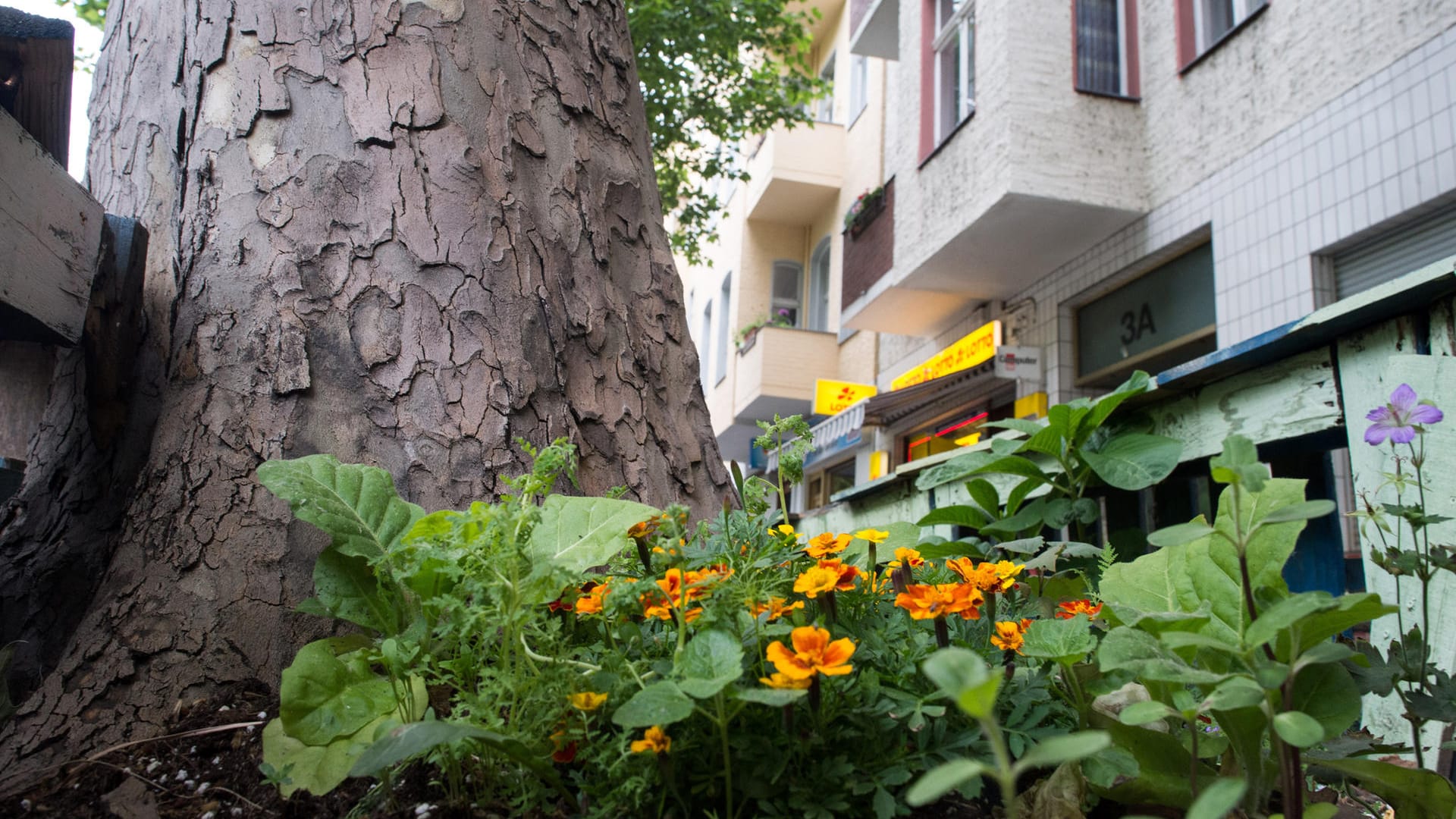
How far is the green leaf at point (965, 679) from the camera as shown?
0.63 m

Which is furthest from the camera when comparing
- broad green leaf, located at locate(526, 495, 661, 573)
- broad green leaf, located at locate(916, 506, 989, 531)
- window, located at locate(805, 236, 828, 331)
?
window, located at locate(805, 236, 828, 331)

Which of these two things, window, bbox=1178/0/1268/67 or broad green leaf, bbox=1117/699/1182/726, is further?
window, bbox=1178/0/1268/67

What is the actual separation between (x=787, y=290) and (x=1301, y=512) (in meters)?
18.5

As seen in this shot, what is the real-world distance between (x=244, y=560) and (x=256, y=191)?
80cm

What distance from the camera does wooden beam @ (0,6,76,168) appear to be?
1.87 m

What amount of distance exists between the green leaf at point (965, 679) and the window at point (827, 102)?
1746 centimetres

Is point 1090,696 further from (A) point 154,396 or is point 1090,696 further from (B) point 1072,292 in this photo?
(B) point 1072,292

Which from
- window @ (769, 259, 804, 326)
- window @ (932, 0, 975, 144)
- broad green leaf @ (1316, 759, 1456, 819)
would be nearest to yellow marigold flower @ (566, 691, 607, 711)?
broad green leaf @ (1316, 759, 1456, 819)

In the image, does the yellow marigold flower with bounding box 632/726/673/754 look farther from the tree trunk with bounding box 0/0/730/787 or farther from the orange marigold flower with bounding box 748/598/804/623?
the tree trunk with bounding box 0/0/730/787

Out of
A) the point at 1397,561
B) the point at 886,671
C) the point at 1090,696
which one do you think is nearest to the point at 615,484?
the point at 886,671

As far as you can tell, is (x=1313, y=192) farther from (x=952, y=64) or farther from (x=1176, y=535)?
(x=1176, y=535)

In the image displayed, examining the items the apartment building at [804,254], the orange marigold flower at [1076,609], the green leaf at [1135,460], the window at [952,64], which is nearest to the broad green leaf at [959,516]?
the green leaf at [1135,460]

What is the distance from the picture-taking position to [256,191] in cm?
196

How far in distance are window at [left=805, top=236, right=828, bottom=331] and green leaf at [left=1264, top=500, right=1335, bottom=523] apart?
1652 cm
